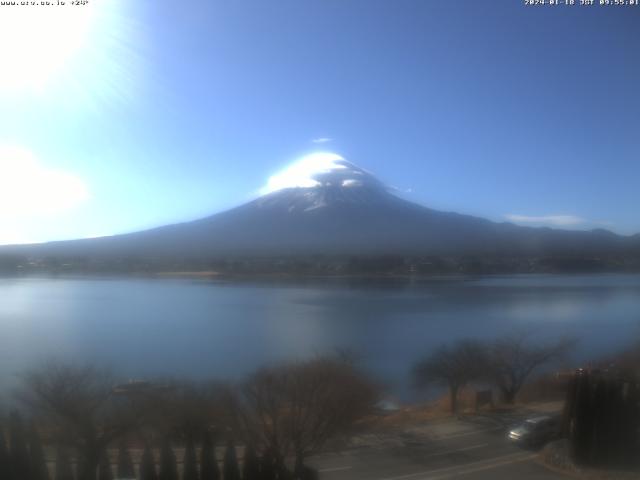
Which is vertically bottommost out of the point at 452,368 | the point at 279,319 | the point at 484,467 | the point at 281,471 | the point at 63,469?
the point at 484,467

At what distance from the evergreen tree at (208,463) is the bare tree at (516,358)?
2.97 meters

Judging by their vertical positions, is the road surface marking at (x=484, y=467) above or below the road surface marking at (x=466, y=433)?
below

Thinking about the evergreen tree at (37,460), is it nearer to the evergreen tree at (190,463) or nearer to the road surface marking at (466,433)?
the evergreen tree at (190,463)

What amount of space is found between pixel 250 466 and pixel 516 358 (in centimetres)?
323

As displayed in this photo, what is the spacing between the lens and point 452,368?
18.2ft

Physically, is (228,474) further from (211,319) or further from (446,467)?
(211,319)

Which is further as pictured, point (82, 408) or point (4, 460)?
point (82, 408)

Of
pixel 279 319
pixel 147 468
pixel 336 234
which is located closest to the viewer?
pixel 147 468

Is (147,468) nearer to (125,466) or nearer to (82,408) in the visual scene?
(125,466)

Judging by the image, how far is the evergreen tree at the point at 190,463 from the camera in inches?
146

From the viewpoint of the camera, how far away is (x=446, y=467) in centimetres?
410

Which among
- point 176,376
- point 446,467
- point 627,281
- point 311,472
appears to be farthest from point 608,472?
point 627,281

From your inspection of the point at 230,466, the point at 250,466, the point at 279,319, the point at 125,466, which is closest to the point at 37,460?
the point at 125,466

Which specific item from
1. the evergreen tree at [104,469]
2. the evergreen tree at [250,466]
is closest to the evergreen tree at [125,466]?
the evergreen tree at [104,469]
